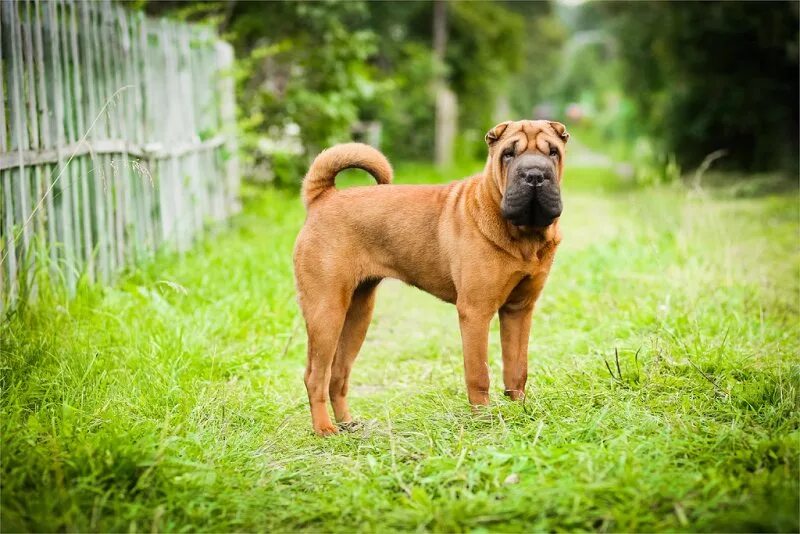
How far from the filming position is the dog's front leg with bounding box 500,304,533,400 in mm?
4582

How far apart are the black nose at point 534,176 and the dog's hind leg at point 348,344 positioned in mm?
1208

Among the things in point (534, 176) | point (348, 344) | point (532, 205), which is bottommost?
point (348, 344)

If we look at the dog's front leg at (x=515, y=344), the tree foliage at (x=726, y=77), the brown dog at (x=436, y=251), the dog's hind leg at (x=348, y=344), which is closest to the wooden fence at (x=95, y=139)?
the brown dog at (x=436, y=251)

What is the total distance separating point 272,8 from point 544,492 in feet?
34.9

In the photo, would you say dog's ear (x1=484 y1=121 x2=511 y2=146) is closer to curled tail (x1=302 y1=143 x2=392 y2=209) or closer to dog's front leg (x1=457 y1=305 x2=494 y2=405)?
curled tail (x1=302 y1=143 x2=392 y2=209)

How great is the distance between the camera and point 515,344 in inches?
181

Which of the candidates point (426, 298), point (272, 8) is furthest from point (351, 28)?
point (426, 298)

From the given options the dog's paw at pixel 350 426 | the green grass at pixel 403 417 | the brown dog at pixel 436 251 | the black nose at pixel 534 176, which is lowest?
the dog's paw at pixel 350 426

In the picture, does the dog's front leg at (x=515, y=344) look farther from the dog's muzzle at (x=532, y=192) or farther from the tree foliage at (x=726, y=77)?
the tree foliage at (x=726, y=77)

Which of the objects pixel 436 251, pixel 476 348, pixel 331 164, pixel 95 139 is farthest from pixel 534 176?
pixel 95 139

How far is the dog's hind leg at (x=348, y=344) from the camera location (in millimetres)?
4805

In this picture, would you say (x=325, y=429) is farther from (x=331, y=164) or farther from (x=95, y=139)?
(x=95, y=139)

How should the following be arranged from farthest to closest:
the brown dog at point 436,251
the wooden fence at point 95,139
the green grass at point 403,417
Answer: the wooden fence at point 95,139
the brown dog at point 436,251
the green grass at point 403,417

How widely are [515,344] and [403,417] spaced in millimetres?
735
